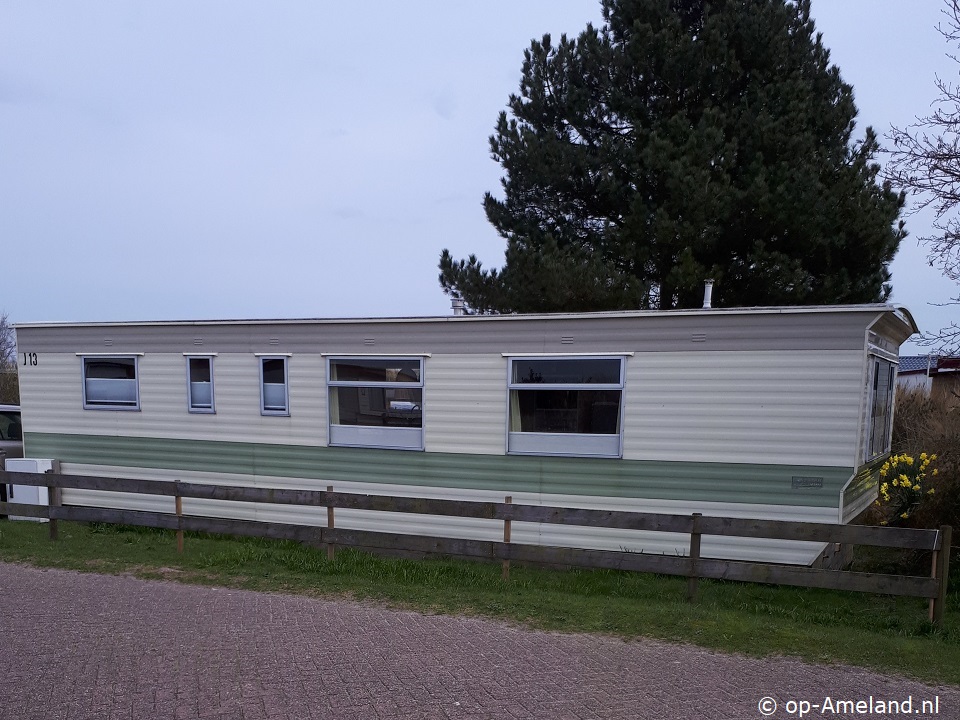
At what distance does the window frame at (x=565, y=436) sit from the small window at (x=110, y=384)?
17.7ft

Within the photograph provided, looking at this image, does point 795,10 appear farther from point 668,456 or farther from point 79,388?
point 79,388

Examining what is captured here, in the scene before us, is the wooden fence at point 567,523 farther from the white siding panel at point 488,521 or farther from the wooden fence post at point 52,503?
the white siding panel at point 488,521

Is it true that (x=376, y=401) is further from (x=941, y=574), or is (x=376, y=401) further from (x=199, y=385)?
(x=941, y=574)

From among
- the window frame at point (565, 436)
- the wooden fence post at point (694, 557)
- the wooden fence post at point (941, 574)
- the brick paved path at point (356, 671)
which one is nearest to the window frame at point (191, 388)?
the brick paved path at point (356, 671)

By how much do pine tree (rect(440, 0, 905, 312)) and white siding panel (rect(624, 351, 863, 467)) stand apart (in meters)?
6.13

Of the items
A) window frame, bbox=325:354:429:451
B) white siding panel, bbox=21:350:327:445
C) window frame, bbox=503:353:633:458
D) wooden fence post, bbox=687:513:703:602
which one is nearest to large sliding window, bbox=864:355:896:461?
window frame, bbox=503:353:633:458

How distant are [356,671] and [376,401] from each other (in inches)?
176

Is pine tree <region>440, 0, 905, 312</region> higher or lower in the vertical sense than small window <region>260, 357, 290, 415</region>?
higher

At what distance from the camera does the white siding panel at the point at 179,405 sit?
8.88m

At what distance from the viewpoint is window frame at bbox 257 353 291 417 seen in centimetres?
894

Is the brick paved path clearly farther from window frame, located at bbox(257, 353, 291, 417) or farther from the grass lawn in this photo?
window frame, located at bbox(257, 353, 291, 417)

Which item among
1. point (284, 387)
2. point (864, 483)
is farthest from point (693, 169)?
point (284, 387)

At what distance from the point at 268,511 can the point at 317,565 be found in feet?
8.16

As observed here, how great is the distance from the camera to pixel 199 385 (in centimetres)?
939
